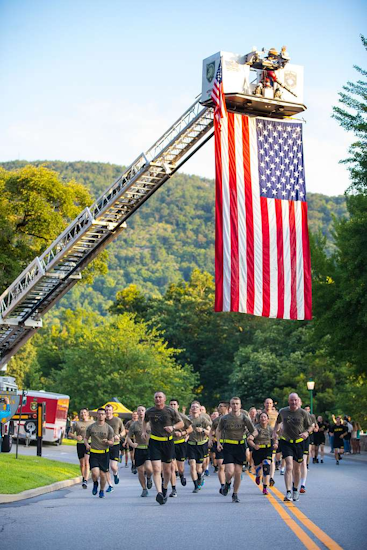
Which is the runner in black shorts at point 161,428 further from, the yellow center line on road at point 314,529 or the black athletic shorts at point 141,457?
the black athletic shorts at point 141,457

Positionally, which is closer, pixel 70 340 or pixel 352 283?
pixel 352 283

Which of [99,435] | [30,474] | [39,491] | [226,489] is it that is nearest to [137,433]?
[99,435]

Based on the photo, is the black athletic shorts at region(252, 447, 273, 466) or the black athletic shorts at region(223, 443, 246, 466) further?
the black athletic shorts at region(252, 447, 273, 466)

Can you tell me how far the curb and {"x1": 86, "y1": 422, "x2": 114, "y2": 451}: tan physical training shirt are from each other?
4.95ft

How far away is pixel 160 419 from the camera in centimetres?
1659

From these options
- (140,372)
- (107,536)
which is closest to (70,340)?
(140,372)

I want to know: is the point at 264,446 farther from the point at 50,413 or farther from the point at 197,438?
the point at 50,413

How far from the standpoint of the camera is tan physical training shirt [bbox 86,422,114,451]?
58.4ft

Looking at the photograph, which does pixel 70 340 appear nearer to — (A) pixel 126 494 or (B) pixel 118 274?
(A) pixel 126 494

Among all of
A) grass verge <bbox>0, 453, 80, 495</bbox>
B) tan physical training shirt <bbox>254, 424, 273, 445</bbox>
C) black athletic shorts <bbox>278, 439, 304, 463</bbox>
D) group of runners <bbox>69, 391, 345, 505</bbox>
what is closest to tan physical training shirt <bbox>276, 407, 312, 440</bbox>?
group of runners <bbox>69, 391, 345, 505</bbox>

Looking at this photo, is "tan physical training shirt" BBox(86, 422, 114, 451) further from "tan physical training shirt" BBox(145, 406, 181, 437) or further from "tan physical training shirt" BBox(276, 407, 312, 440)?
"tan physical training shirt" BBox(276, 407, 312, 440)

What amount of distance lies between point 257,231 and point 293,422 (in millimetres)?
7533

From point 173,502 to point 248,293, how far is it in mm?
7721

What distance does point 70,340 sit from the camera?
9312 centimetres
